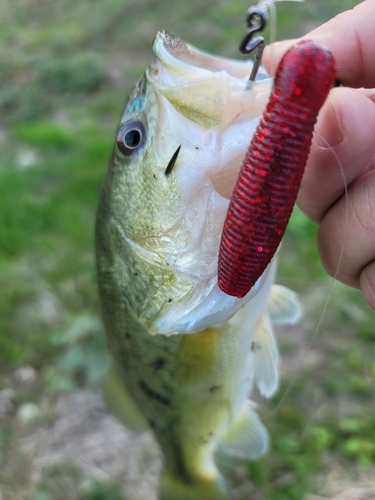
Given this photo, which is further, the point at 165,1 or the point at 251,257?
the point at 165,1

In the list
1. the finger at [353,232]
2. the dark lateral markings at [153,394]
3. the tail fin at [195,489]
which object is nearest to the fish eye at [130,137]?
the finger at [353,232]

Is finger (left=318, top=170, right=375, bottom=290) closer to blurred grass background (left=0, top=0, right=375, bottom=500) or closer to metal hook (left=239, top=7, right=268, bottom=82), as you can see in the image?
blurred grass background (left=0, top=0, right=375, bottom=500)

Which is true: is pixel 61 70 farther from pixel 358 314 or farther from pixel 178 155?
pixel 178 155

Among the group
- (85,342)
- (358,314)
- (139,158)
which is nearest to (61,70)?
(85,342)

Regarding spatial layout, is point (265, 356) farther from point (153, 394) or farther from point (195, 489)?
point (195, 489)

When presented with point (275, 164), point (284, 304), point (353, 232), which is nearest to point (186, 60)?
point (275, 164)

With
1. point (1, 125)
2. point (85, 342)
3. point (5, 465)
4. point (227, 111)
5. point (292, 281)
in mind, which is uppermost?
point (227, 111)
